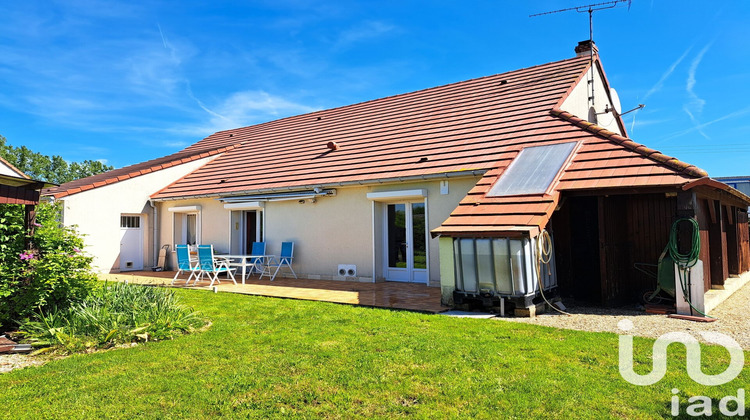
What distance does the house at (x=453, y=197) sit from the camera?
25.7 feet

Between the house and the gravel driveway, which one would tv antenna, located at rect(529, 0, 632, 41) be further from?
the gravel driveway

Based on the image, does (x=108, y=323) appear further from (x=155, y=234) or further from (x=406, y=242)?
(x=155, y=234)

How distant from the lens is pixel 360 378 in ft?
13.8

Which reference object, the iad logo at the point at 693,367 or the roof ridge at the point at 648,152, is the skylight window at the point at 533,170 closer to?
the roof ridge at the point at 648,152

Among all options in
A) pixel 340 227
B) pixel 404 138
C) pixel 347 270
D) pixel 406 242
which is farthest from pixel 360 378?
pixel 404 138

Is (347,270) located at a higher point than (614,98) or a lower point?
lower

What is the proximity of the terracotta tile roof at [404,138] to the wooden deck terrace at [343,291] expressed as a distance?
2794 millimetres

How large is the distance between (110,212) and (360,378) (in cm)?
1455

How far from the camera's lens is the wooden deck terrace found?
841 centimetres

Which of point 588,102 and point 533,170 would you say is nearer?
point 533,170

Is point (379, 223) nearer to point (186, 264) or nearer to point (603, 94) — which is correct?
point (186, 264)

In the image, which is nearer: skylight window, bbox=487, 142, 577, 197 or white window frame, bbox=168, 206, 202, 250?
skylight window, bbox=487, 142, 577, 197

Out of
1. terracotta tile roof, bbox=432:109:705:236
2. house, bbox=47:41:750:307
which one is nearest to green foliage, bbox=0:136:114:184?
house, bbox=47:41:750:307

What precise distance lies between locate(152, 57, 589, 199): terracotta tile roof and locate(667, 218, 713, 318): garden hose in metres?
3.90
